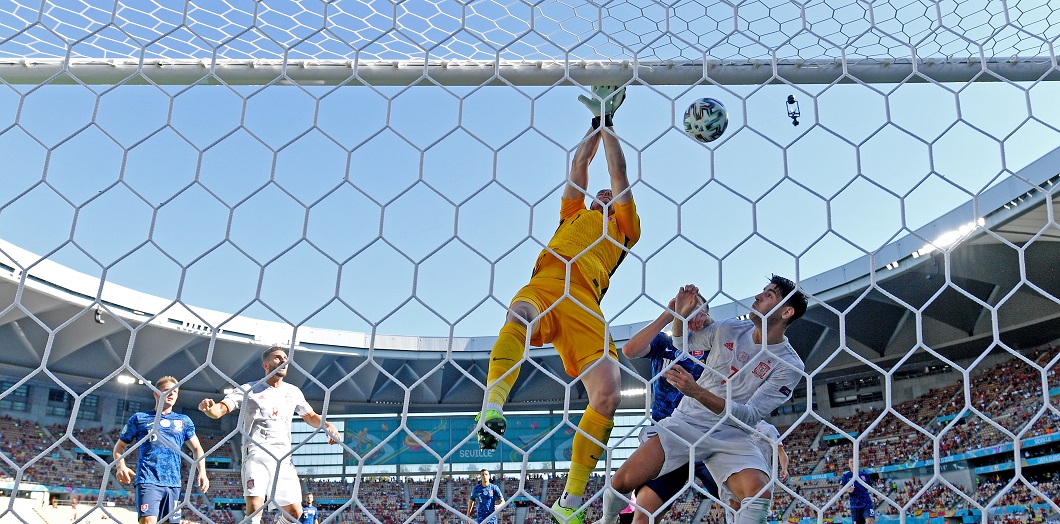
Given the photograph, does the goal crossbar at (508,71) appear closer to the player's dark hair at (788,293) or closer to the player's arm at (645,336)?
the player's dark hair at (788,293)

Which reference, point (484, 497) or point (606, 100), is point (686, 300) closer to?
point (606, 100)

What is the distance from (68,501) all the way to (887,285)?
62.0 ft

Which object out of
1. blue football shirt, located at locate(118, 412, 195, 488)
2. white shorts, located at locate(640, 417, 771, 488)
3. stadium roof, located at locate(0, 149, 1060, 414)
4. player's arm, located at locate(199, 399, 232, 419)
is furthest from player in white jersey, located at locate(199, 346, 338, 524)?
stadium roof, located at locate(0, 149, 1060, 414)

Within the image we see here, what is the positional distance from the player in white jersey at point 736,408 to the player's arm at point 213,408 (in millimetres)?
1697

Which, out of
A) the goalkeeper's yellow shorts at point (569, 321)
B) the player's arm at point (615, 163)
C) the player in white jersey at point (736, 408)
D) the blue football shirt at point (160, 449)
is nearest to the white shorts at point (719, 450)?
the player in white jersey at point (736, 408)

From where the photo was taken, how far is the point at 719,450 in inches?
106

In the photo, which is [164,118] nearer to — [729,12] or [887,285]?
[729,12]

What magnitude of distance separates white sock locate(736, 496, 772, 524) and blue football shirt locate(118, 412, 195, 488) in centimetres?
311

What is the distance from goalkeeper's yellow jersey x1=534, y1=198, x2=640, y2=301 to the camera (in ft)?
9.32

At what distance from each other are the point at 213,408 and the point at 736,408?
87.9 inches

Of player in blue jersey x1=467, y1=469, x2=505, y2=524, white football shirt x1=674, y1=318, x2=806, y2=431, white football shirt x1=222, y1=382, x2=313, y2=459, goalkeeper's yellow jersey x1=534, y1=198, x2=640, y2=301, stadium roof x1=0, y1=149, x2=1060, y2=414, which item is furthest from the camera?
stadium roof x1=0, y1=149, x2=1060, y2=414

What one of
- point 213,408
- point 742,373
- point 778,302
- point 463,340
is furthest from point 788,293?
point 463,340

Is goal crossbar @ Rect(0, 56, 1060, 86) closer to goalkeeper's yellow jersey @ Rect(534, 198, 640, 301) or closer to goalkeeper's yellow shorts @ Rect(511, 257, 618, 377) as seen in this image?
goalkeeper's yellow jersey @ Rect(534, 198, 640, 301)

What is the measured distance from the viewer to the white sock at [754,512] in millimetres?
2446
